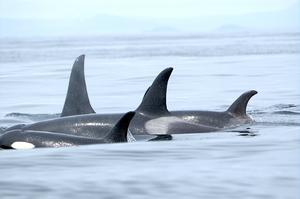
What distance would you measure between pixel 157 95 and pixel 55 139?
8.04ft

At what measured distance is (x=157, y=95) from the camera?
427 inches

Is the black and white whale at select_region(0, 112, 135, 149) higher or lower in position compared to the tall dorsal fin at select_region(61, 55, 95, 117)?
lower

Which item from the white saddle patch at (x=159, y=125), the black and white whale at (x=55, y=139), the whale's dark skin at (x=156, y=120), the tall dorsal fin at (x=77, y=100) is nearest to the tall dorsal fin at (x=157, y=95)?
the whale's dark skin at (x=156, y=120)

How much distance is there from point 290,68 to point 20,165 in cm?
2231

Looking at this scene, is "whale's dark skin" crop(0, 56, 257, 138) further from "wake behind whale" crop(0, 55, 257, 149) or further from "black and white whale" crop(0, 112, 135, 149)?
"black and white whale" crop(0, 112, 135, 149)

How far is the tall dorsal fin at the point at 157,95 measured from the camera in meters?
10.7

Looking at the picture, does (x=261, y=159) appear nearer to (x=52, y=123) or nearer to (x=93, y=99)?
(x=52, y=123)

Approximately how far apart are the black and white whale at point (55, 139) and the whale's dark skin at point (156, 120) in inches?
67.7

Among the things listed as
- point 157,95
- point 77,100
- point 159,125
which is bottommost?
point 159,125

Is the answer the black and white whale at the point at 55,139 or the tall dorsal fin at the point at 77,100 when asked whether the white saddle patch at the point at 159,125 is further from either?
the black and white whale at the point at 55,139

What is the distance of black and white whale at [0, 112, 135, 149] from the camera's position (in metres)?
8.50

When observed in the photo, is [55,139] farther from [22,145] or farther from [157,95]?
[157,95]

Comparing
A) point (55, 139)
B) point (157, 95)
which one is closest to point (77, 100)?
point (157, 95)

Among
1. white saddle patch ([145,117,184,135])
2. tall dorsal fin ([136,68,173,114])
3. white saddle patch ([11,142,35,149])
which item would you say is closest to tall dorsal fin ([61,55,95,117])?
tall dorsal fin ([136,68,173,114])
